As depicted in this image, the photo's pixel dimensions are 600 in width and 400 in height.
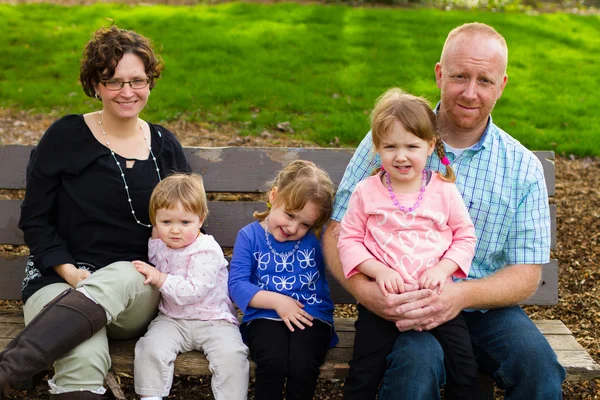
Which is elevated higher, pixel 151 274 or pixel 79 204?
pixel 79 204

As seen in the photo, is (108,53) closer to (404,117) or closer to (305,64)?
(404,117)

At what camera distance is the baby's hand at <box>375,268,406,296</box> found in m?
3.06

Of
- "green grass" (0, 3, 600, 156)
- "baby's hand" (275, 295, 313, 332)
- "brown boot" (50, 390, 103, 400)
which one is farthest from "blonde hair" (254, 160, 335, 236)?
"green grass" (0, 3, 600, 156)

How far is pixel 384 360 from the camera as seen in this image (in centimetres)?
310

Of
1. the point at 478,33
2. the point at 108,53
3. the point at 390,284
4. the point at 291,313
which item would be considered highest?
the point at 478,33

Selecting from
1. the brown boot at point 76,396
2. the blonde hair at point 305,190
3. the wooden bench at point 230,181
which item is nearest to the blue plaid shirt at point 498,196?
the blonde hair at point 305,190

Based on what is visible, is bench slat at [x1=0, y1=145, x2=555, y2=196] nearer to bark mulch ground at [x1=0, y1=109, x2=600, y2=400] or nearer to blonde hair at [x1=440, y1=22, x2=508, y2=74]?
blonde hair at [x1=440, y1=22, x2=508, y2=74]

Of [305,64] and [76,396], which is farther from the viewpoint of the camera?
[305,64]

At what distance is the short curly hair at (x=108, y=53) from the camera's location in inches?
139

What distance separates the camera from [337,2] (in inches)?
472

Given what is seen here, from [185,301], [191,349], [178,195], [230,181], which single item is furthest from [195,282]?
[230,181]

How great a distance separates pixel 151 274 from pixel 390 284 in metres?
1.16

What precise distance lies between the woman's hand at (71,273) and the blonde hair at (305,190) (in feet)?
3.36

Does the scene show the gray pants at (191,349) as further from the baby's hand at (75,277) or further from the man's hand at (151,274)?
the baby's hand at (75,277)
